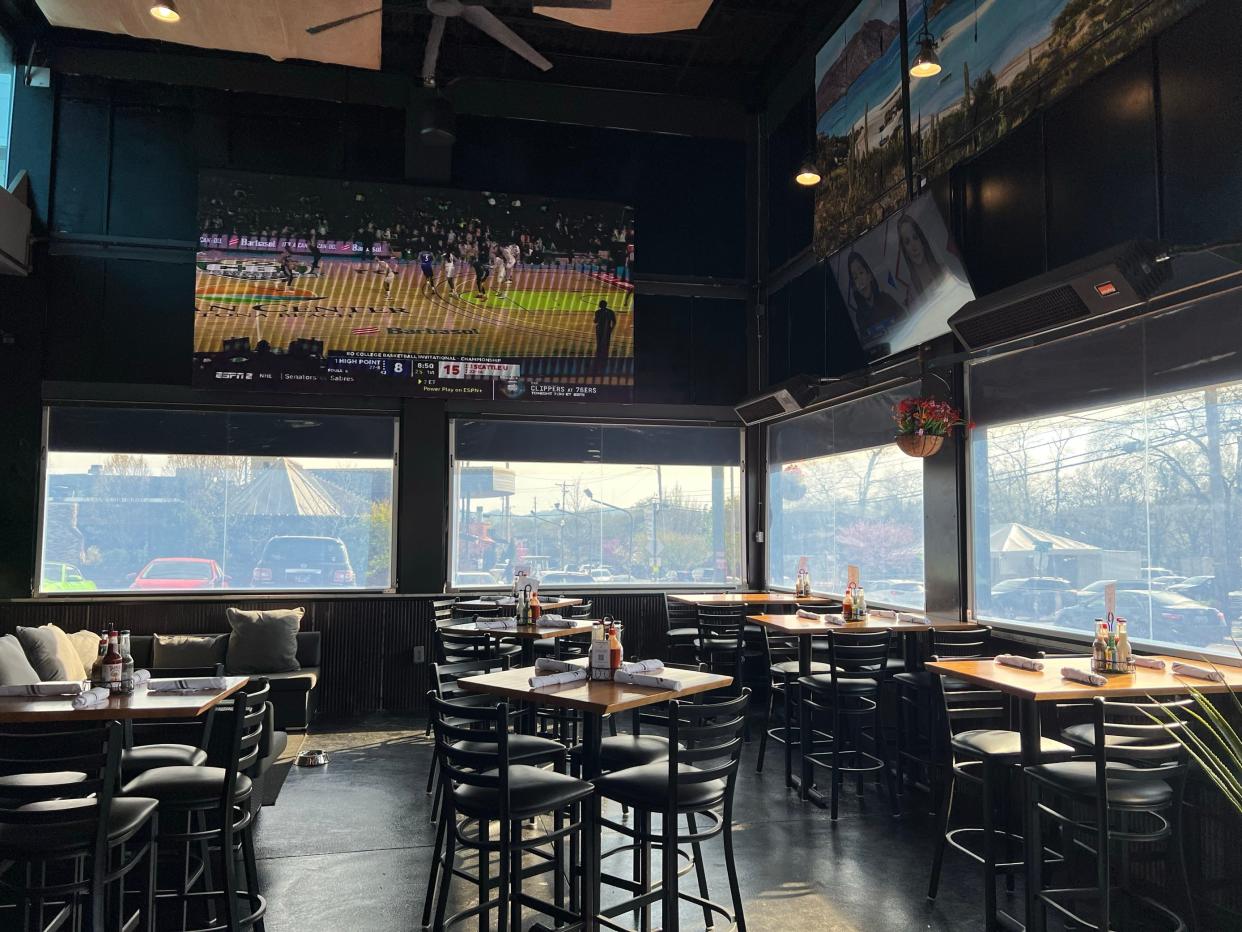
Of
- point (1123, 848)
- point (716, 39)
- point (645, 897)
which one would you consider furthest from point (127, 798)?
point (716, 39)

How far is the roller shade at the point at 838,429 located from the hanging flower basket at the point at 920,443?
3.08 ft

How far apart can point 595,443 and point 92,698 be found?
19.1ft

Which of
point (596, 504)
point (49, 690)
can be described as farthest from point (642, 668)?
point (596, 504)

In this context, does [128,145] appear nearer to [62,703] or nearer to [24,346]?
[24,346]

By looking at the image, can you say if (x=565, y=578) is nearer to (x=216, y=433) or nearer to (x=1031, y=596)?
(x=216, y=433)

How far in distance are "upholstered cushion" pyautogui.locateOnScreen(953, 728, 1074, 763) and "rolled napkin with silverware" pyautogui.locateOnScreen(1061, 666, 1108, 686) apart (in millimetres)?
301

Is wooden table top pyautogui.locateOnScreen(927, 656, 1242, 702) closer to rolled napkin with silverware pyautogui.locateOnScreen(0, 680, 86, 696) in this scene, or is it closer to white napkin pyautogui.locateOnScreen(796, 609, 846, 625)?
white napkin pyautogui.locateOnScreen(796, 609, 846, 625)

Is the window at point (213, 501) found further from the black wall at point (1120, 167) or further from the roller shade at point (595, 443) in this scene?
the black wall at point (1120, 167)

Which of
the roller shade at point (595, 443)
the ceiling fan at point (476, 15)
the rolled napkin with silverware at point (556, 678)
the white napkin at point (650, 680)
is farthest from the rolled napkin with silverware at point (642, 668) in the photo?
the roller shade at point (595, 443)

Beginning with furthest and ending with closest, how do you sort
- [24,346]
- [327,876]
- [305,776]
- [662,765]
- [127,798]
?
[24,346] → [305,776] → [327,876] → [662,765] → [127,798]

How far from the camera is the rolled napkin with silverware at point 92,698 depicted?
3672 mm

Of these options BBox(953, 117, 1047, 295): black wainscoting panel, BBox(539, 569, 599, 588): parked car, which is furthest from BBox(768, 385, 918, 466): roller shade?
BBox(539, 569, 599, 588): parked car

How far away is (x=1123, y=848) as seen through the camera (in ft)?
11.9

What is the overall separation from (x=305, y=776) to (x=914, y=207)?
5599 millimetres
